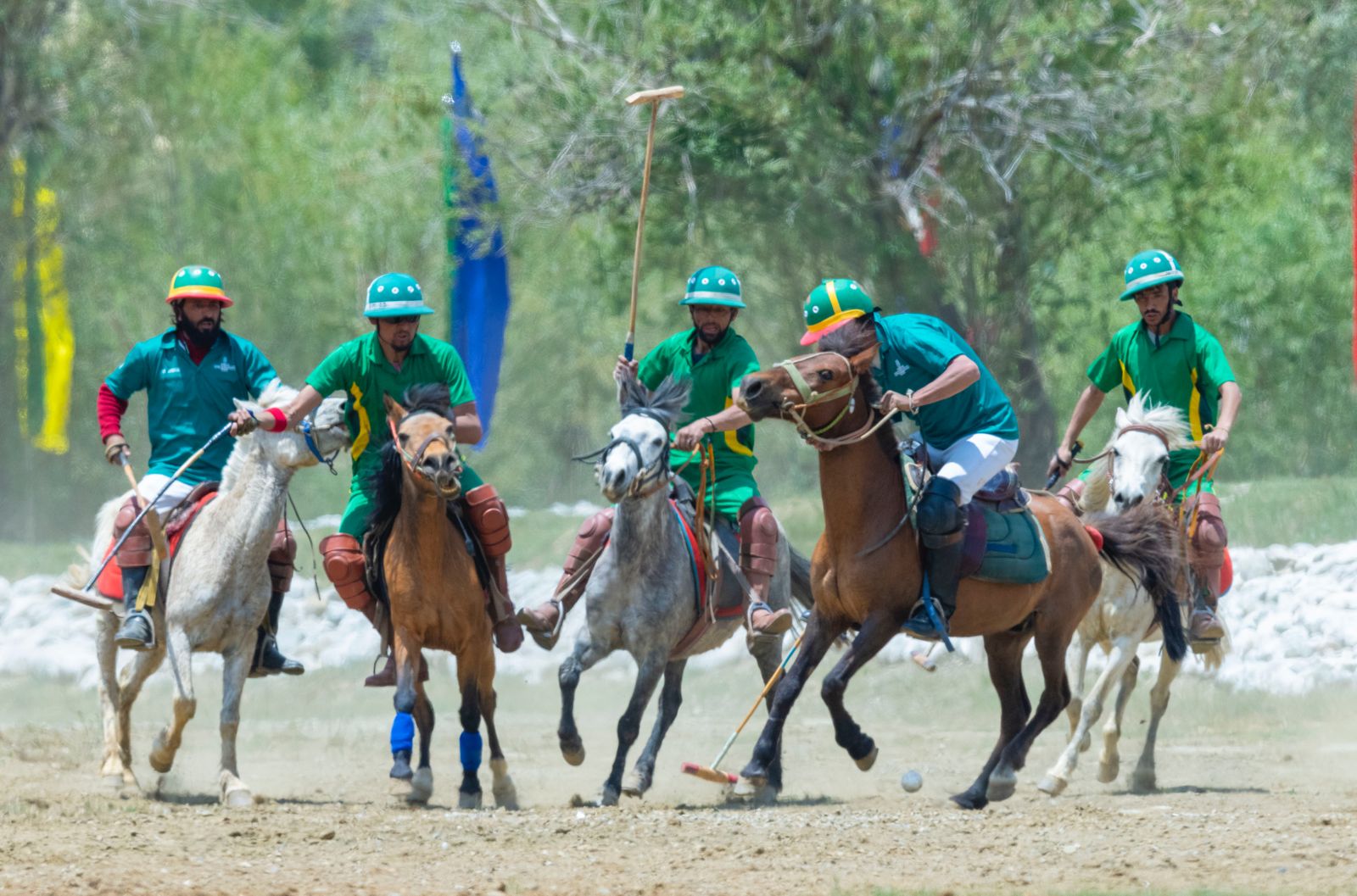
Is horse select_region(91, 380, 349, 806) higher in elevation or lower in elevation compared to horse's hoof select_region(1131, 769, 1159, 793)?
higher

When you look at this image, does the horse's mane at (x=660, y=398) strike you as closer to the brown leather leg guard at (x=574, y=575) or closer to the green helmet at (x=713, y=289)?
the green helmet at (x=713, y=289)

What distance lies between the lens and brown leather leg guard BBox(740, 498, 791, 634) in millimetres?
10273

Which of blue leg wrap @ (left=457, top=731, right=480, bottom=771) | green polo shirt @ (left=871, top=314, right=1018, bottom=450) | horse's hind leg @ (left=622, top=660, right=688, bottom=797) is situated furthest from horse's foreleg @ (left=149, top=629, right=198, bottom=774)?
green polo shirt @ (left=871, top=314, right=1018, bottom=450)

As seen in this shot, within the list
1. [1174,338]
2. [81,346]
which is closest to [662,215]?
[1174,338]

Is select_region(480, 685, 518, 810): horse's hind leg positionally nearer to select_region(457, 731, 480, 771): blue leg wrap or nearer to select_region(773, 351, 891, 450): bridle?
select_region(457, 731, 480, 771): blue leg wrap

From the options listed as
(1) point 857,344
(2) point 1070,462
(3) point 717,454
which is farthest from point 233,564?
(2) point 1070,462

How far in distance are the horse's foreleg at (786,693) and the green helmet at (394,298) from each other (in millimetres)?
2719

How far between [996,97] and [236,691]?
1180cm

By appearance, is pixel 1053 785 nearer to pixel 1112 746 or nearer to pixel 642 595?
pixel 1112 746

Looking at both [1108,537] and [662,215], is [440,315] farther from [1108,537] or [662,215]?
[1108,537]

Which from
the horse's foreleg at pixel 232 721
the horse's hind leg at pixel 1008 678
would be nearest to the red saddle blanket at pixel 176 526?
the horse's foreleg at pixel 232 721

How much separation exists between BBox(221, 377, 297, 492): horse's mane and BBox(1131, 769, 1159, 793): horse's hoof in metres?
5.54

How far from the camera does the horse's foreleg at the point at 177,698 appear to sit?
9.95 m

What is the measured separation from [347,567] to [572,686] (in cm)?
136
